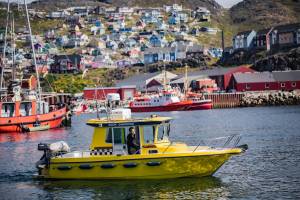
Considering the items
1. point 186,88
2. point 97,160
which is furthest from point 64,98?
point 97,160

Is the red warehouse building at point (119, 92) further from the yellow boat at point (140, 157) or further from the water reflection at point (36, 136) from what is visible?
the yellow boat at point (140, 157)

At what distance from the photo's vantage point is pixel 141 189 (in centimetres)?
3069

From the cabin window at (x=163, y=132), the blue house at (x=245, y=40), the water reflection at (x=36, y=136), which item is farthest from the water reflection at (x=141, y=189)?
the blue house at (x=245, y=40)

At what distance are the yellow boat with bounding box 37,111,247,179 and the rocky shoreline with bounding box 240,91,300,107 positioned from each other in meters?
93.4

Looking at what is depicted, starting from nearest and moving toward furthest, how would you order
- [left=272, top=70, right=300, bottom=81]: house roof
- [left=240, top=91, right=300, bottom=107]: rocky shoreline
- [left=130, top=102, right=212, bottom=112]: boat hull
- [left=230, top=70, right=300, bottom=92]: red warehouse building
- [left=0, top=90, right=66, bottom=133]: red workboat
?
[left=0, top=90, right=66, bottom=133]: red workboat
[left=130, top=102, right=212, bottom=112]: boat hull
[left=240, top=91, right=300, bottom=107]: rocky shoreline
[left=230, top=70, right=300, bottom=92]: red warehouse building
[left=272, top=70, right=300, bottom=81]: house roof

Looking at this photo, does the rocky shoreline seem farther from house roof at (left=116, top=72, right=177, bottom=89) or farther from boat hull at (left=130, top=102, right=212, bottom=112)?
house roof at (left=116, top=72, right=177, bottom=89)

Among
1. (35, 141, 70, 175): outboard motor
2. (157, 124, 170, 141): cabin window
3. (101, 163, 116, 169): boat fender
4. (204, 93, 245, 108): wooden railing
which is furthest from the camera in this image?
(204, 93, 245, 108): wooden railing

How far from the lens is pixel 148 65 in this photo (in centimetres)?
19588

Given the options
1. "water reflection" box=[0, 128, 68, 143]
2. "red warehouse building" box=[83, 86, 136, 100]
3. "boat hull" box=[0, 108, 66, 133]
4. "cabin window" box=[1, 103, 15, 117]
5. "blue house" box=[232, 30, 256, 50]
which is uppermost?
"blue house" box=[232, 30, 256, 50]

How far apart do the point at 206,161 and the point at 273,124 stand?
40347mm

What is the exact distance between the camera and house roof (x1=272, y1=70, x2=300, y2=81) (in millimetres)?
132000

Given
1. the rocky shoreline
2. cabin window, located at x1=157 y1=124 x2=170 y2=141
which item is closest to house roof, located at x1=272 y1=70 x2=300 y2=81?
the rocky shoreline

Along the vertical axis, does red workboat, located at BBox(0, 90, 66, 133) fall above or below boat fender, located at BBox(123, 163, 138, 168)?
above

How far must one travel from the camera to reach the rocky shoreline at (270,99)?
123 meters
